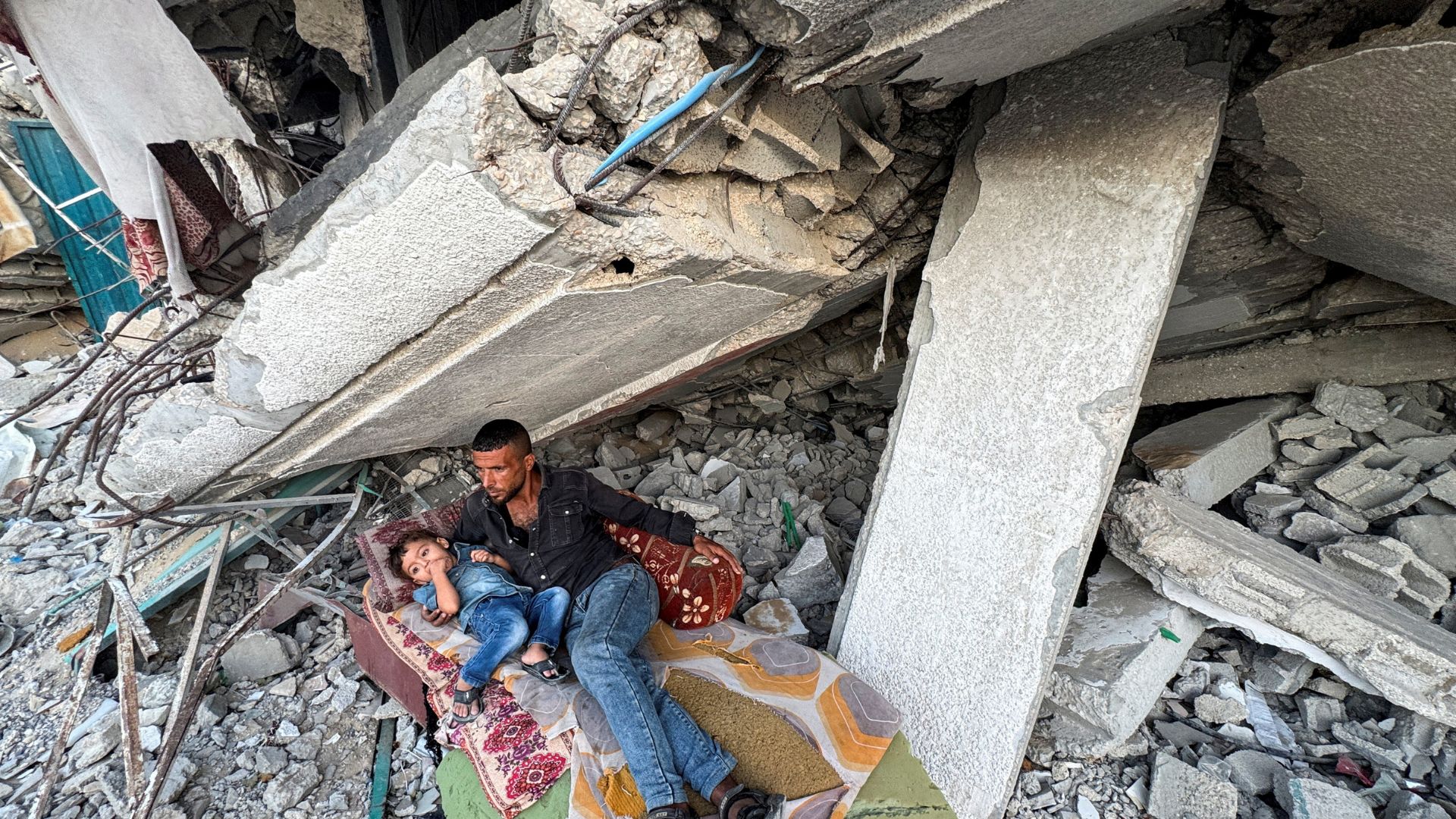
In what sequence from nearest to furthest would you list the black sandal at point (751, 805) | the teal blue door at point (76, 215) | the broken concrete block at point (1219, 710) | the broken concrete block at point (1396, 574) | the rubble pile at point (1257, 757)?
the black sandal at point (751, 805)
the rubble pile at point (1257, 757)
the broken concrete block at point (1396, 574)
the broken concrete block at point (1219, 710)
the teal blue door at point (76, 215)

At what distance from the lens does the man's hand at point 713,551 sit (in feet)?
8.38

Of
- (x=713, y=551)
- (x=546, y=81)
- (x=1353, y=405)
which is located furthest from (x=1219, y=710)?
(x=546, y=81)

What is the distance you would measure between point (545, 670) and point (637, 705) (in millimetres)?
410

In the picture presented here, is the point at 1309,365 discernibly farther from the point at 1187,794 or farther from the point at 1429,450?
the point at 1187,794

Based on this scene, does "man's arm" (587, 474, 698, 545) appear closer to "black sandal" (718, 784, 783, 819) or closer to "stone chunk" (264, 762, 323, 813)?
"black sandal" (718, 784, 783, 819)

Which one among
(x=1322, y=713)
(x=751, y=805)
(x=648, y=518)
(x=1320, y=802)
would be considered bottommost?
(x=1322, y=713)

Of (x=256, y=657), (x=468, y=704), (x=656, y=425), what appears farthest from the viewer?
(x=656, y=425)

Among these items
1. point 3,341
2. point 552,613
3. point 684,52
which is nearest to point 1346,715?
point 552,613

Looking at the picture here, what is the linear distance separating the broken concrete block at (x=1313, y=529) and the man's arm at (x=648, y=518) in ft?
7.21

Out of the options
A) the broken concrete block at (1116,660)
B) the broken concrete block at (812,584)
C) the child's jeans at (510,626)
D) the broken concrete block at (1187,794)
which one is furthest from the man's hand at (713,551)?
the broken concrete block at (1187,794)

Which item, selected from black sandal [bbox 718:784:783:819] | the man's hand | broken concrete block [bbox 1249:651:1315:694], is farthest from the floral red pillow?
broken concrete block [bbox 1249:651:1315:694]

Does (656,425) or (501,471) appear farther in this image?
(656,425)

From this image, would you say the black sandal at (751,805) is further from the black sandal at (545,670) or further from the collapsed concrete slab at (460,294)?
the collapsed concrete slab at (460,294)

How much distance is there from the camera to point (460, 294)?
177cm
